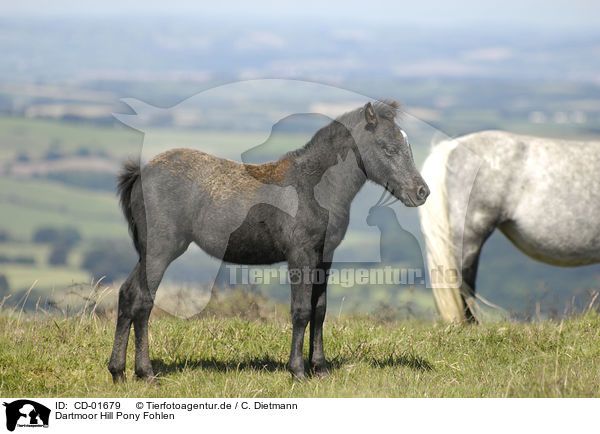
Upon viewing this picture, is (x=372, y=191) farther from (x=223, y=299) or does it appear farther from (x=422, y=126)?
(x=223, y=299)

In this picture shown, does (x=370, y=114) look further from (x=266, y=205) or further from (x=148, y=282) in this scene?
(x=148, y=282)

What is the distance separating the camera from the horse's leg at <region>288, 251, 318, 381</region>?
17.2 feet

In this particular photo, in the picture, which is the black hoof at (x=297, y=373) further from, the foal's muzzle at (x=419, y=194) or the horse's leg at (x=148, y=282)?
the foal's muzzle at (x=419, y=194)

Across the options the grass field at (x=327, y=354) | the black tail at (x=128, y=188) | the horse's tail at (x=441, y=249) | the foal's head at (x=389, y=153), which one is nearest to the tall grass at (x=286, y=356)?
the grass field at (x=327, y=354)

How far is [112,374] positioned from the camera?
5.43m

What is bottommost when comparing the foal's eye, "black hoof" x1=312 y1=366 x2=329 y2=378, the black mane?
"black hoof" x1=312 y1=366 x2=329 y2=378

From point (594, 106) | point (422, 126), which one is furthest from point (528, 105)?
point (422, 126)

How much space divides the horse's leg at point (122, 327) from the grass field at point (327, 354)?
0.15m

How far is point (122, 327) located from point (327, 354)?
6.75 feet

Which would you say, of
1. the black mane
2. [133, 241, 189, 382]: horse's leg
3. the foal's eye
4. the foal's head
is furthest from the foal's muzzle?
[133, 241, 189, 382]: horse's leg

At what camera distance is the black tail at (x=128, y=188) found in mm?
5402

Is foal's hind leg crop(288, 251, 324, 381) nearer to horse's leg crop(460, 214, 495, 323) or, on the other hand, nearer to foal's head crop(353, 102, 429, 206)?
foal's head crop(353, 102, 429, 206)

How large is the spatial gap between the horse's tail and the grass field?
3.69 ft

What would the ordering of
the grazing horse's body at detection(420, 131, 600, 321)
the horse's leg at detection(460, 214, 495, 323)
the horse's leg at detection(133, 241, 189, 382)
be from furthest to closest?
the horse's leg at detection(460, 214, 495, 323) < the grazing horse's body at detection(420, 131, 600, 321) < the horse's leg at detection(133, 241, 189, 382)
